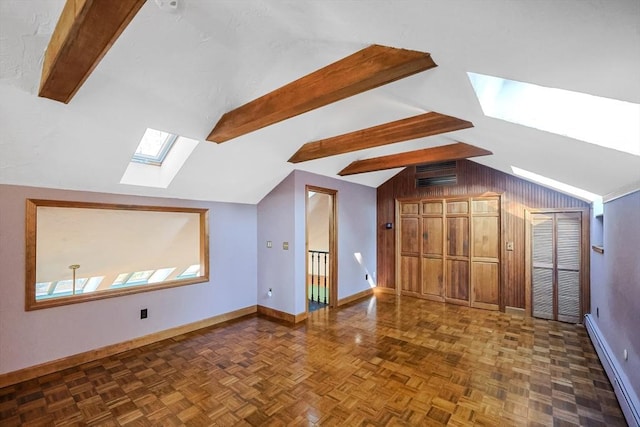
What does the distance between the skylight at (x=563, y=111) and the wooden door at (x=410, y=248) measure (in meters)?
3.61

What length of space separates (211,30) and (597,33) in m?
1.90

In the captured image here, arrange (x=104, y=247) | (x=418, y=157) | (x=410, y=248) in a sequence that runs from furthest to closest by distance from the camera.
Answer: (x=410, y=248) → (x=104, y=247) → (x=418, y=157)

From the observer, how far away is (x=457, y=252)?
4.88 metres

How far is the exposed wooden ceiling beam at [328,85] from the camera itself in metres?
1.46

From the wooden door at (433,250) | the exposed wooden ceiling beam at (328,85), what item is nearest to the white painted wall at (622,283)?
the exposed wooden ceiling beam at (328,85)

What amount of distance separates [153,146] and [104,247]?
6.87 ft

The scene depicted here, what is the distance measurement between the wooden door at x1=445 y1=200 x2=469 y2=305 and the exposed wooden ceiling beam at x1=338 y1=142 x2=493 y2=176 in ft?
4.73

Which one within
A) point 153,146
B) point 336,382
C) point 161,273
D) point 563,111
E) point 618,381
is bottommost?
point 336,382

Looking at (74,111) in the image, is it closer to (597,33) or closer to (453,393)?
(597,33)

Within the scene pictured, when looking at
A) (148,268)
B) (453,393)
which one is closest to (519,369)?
(453,393)

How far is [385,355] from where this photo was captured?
9.84ft

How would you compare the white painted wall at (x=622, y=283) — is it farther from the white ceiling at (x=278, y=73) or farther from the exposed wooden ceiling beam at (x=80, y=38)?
the exposed wooden ceiling beam at (x=80, y=38)

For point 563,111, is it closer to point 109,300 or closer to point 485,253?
point 485,253

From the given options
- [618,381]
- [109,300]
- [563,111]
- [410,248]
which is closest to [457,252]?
[410,248]
